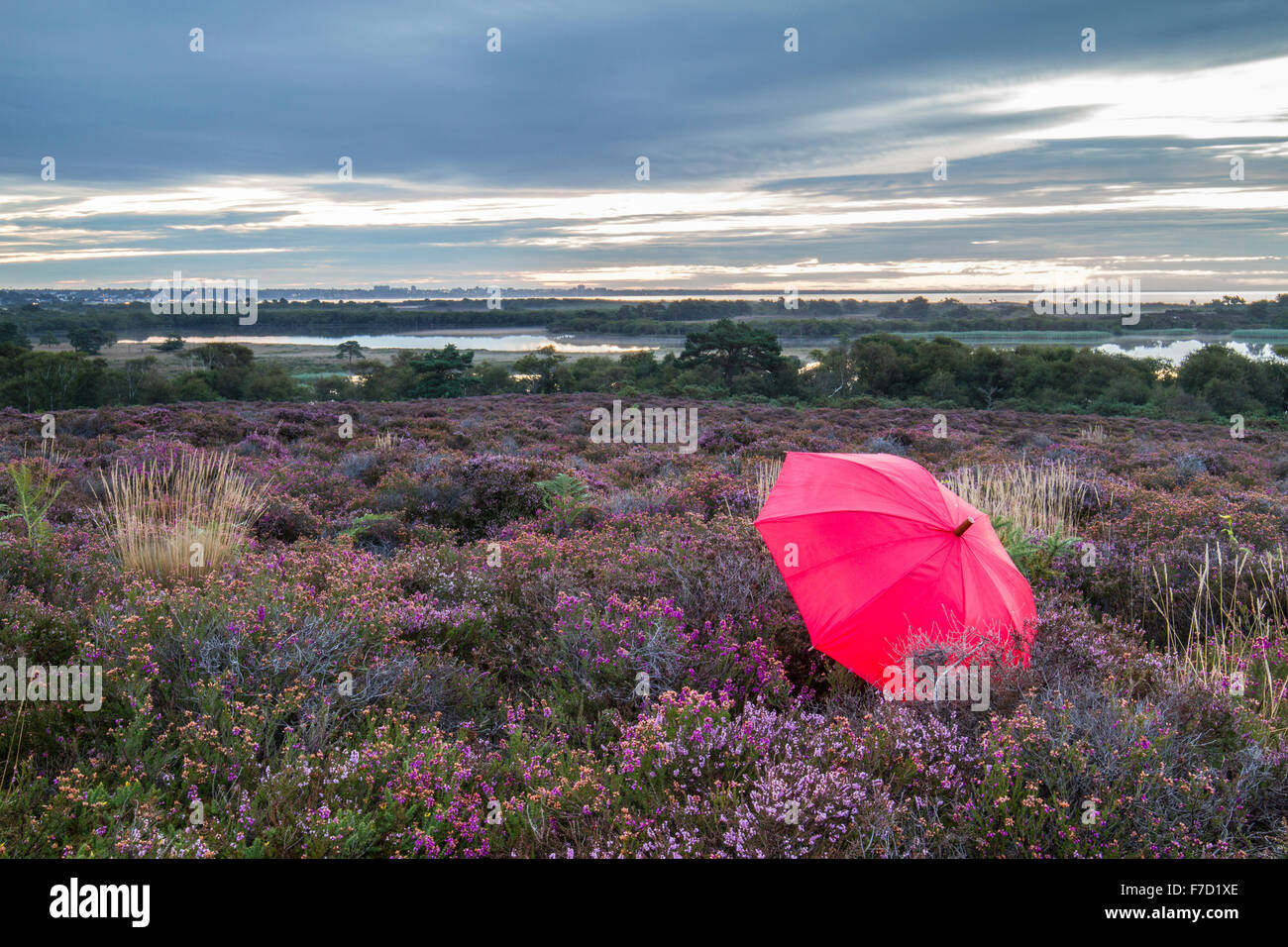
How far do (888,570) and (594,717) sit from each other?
166 cm

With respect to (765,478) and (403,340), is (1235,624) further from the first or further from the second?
(403,340)

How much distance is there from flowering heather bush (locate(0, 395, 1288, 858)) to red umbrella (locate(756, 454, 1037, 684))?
297 mm

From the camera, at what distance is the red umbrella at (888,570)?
11.9 ft

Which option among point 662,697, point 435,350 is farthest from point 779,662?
point 435,350

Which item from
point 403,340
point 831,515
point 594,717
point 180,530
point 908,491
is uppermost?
point 403,340

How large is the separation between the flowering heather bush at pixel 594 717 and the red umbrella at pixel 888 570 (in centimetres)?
30

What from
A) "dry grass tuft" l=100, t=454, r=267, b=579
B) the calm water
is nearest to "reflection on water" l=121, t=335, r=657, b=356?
the calm water

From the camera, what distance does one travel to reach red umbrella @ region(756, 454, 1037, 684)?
143 inches

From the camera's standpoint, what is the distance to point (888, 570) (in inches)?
148

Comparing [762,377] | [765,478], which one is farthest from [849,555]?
[762,377]
